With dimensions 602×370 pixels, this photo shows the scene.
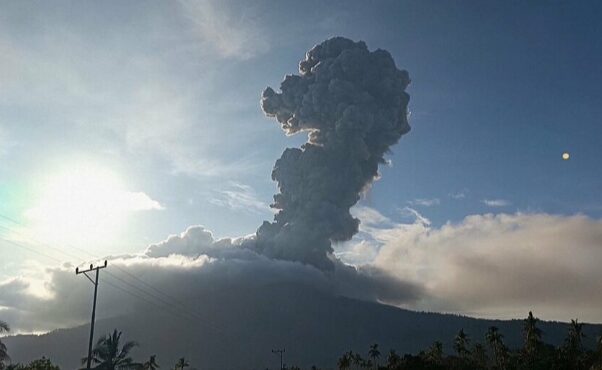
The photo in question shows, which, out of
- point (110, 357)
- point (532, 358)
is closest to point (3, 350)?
point (110, 357)

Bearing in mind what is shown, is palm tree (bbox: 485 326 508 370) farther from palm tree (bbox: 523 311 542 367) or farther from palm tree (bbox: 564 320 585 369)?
palm tree (bbox: 564 320 585 369)

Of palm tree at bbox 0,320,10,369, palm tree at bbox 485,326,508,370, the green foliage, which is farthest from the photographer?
palm tree at bbox 485,326,508,370

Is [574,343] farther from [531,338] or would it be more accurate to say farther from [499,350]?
[499,350]

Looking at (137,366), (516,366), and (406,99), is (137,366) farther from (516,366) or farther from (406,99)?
(406,99)

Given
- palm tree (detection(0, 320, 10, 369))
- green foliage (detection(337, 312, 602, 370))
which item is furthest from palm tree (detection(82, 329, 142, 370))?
green foliage (detection(337, 312, 602, 370))

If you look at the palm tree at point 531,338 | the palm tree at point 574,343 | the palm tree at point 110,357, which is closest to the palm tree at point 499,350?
the palm tree at point 531,338

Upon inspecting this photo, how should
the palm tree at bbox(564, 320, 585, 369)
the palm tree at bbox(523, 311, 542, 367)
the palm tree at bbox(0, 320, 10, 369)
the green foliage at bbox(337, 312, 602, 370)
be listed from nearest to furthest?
the palm tree at bbox(0, 320, 10, 369)
the green foliage at bbox(337, 312, 602, 370)
the palm tree at bbox(564, 320, 585, 369)
the palm tree at bbox(523, 311, 542, 367)

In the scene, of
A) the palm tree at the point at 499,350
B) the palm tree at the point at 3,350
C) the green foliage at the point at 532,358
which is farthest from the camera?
the palm tree at the point at 499,350

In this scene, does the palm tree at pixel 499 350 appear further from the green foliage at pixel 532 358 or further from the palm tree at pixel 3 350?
the palm tree at pixel 3 350

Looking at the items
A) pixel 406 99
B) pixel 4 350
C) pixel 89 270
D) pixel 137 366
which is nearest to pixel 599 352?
pixel 137 366

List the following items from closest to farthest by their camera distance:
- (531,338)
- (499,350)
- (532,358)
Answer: (532,358)
(531,338)
(499,350)

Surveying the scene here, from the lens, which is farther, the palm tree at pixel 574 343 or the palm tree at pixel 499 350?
the palm tree at pixel 499 350

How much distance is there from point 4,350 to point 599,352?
7655 centimetres

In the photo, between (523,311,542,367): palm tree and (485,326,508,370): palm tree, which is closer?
(523,311,542,367): palm tree
